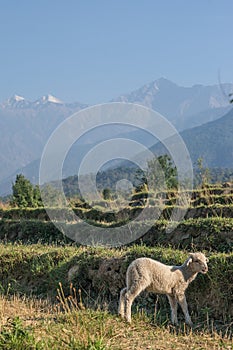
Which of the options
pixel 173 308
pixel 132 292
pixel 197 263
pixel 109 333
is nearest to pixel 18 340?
pixel 109 333

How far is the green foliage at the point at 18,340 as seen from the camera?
5.97 meters

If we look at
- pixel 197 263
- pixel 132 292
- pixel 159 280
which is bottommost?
pixel 132 292

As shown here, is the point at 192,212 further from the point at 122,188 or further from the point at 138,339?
the point at 138,339

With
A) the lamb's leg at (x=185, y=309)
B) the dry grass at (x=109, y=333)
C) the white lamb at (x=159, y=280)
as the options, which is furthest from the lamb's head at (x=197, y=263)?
the dry grass at (x=109, y=333)

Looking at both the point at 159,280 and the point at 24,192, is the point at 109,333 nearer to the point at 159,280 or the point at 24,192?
the point at 159,280

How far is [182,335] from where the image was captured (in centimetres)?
743

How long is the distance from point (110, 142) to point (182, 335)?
8.42m

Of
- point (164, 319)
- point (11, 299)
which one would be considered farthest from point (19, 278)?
point (164, 319)

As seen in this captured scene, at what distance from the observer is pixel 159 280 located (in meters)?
7.80

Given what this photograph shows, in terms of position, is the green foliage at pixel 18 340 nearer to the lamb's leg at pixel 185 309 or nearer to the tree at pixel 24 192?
the lamb's leg at pixel 185 309

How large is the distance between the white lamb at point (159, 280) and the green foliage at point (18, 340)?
2034 millimetres

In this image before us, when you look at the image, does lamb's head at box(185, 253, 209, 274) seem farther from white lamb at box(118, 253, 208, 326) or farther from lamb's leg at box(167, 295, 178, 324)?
lamb's leg at box(167, 295, 178, 324)

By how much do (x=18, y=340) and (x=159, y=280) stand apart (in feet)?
8.93

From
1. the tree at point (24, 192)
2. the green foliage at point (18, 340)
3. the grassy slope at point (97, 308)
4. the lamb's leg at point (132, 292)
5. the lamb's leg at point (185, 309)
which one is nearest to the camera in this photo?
the green foliage at point (18, 340)
